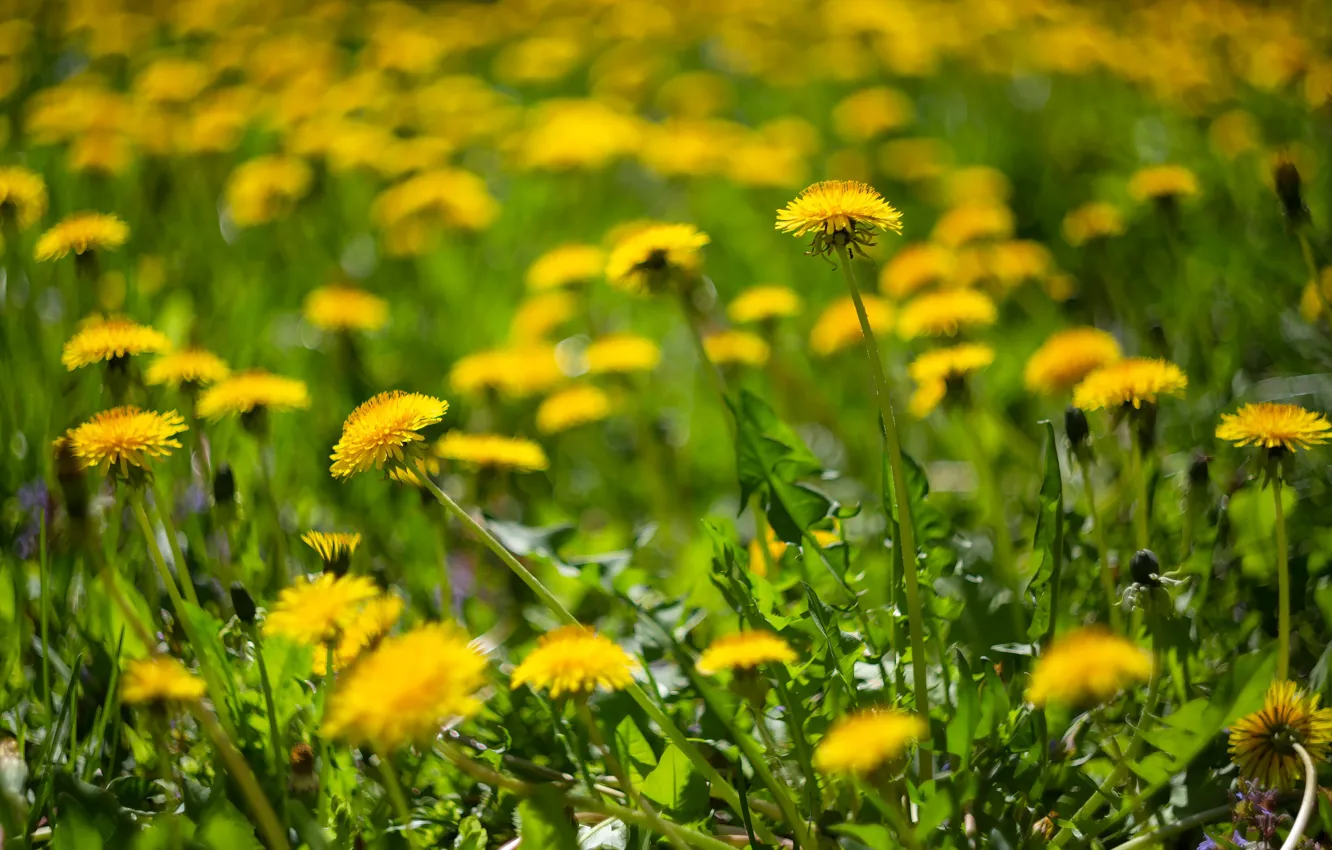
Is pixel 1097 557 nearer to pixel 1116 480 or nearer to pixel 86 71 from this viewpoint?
pixel 1116 480

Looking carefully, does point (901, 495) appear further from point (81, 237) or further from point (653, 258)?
point (81, 237)

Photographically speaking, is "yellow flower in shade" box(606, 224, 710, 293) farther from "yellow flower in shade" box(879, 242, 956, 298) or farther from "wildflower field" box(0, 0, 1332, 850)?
"yellow flower in shade" box(879, 242, 956, 298)

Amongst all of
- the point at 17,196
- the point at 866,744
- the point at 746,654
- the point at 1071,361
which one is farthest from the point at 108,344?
the point at 1071,361

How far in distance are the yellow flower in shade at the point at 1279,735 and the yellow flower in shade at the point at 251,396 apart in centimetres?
132

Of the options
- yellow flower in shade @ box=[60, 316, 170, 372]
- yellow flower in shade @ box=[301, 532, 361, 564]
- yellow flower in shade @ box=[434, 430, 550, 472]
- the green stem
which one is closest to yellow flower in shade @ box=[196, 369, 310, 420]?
yellow flower in shade @ box=[60, 316, 170, 372]

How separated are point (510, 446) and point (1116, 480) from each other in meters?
1.09

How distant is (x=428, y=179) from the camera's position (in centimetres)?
284

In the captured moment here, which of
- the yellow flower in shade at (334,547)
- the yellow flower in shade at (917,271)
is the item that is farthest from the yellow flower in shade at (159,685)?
the yellow flower in shade at (917,271)

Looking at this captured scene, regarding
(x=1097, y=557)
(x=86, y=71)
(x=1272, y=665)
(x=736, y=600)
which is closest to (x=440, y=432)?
(x=736, y=600)

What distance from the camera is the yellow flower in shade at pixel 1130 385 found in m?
1.35

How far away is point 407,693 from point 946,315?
122 centimetres

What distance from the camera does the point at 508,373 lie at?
2.14 m

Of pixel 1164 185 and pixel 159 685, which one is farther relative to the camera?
pixel 1164 185

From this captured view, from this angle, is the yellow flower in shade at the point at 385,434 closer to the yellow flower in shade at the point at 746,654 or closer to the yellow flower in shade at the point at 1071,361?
the yellow flower in shade at the point at 746,654
